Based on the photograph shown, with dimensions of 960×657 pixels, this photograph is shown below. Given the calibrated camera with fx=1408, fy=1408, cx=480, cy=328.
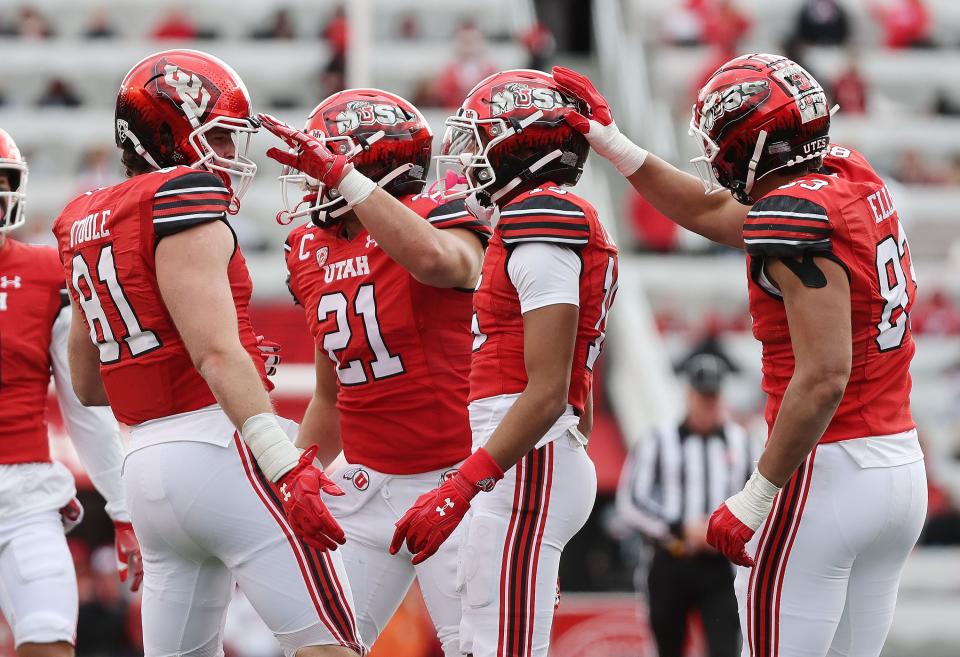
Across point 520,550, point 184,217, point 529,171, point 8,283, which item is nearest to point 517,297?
point 529,171

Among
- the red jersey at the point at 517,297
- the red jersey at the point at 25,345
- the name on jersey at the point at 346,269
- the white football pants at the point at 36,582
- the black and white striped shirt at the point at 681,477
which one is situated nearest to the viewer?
the red jersey at the point at 517,297

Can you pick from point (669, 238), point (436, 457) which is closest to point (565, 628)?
point (436, 457)

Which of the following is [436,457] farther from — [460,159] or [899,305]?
[899,305]

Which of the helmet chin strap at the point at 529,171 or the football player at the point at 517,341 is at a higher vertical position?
the helmet chin strap at the point at 529,171

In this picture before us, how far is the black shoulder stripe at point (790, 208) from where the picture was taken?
354cm

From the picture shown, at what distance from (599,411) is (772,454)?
6.62m

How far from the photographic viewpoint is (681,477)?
6.96 meters

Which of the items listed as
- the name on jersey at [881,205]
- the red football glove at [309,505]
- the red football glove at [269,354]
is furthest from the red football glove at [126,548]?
the name on jersey at [881,205]

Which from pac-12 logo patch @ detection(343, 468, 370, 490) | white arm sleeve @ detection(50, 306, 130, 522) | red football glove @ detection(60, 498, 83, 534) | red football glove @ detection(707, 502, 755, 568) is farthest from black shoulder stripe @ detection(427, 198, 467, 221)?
red football glove @ detection(60, 498, 83, 534)

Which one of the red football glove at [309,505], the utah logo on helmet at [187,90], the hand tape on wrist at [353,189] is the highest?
the utah logo on helmet at [187,90]

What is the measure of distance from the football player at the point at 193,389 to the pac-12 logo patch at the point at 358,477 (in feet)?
1.85

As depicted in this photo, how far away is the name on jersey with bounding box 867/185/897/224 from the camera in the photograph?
367cm

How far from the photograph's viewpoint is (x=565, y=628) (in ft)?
25.5

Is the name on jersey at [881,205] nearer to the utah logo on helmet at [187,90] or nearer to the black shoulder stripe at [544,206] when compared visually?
the black shoulder stripe at [544,206]
